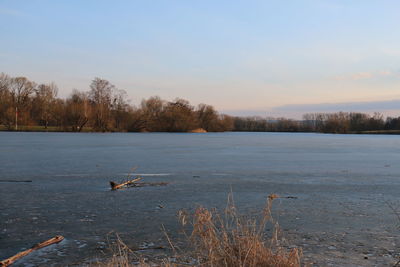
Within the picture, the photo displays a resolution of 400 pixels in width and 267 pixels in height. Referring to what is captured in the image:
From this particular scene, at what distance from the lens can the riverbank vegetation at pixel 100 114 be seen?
64.1 m

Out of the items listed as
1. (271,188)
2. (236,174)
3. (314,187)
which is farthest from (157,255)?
(236,174)

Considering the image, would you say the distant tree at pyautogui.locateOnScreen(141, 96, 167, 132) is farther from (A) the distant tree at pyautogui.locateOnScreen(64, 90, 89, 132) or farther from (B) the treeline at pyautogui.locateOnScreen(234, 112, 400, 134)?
(B) the treeline at pyautogui.locateOnScreen(234, 112, 400, 134)

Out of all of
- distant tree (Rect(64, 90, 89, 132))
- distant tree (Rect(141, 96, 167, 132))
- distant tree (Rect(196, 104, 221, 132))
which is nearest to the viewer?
distant tree (Rect(64, 90, 89, 132))

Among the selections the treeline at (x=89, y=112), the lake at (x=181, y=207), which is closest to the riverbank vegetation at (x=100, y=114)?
the treeline at (x=89, y=112)

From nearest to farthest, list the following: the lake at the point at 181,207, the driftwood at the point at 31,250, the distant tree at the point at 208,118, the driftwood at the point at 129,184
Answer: the driftwood at the point at 31,250
the lake at the point at 181,207
the driftwood at the point at 129,184
the distant tree at the point at 208,118

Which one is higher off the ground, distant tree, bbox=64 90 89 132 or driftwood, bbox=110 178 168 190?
distant tree, bbox=64 90 89 132

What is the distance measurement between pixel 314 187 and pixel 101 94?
67269 millimetres

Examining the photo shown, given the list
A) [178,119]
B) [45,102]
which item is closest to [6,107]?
[45,102]

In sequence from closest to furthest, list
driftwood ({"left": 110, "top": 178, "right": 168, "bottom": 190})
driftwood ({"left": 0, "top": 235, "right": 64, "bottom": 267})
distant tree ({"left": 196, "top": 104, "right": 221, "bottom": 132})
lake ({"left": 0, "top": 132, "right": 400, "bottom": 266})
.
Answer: driftwood ({"left": 0, "top": 235, "right": 64, "bottom": 267})
lake ({"left": 0, "top": 132, "right": 400, "bottom": 266})
driftwood ({"left": 110, "top": 178, "right": 168, "bottom": 190})
distant tree ({"left": 196, "top": 104, "right": 221, "bottom": 132})

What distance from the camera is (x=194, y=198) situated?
823 centimetres

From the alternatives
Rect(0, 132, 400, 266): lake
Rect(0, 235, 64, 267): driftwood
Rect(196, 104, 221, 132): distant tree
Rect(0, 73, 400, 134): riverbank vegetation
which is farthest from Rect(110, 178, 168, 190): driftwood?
Rect(196, 104, 221, 132): distant tree

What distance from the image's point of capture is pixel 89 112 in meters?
63.7

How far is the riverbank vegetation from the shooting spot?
64125 millimetres

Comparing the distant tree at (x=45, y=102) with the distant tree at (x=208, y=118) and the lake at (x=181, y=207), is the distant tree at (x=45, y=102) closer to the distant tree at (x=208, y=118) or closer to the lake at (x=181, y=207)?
the distant tree at (x=208, y=118)
